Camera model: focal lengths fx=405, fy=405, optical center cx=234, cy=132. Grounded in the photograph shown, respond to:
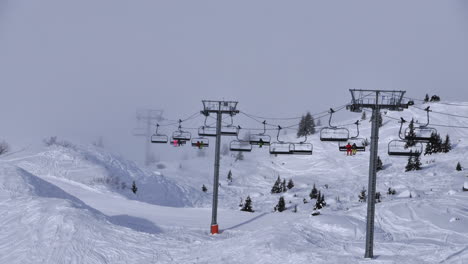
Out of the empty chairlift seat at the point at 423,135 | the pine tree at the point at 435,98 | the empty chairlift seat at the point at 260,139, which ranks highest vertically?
the pine tree at the point at 435,98

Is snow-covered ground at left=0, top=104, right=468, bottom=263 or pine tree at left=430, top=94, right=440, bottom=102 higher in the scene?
pine tree at left=430, top=94, right=440, bottom=102

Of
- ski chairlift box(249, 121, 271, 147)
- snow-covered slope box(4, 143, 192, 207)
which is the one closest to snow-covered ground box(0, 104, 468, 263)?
snow-covered slope box(4, 143, 192, 207)

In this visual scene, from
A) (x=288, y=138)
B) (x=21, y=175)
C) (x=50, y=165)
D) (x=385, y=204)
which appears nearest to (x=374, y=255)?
(x=385, y=204)

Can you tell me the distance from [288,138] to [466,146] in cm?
5436

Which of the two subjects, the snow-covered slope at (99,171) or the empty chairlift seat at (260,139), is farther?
the snow-covered slope at (99,171)

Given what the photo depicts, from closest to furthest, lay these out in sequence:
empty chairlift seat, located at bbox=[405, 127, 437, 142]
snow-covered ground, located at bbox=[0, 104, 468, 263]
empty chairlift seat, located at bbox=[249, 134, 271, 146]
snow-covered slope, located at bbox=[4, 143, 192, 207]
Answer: empty chairlift seat, located at bbox=[405, 127, 437, 142] < snow-covered ground, located at bbox=[0, 104, 468, 263] < empty chairlift seat, located at bbox=[249, 134, 271, 146] < snow-covered slope, located at bbox=[4, 143, 192, 207]

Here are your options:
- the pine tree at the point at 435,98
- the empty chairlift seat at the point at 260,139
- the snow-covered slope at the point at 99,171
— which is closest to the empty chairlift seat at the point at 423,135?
the empty chairlift seat at the point at 260,139

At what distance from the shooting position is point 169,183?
6906 centimetres

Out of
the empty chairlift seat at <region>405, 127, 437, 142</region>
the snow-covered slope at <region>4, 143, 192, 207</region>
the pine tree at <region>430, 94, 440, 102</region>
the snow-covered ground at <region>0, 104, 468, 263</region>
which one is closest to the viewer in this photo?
the empty chairlift seat at <region>405, 127, 437, 142</region>

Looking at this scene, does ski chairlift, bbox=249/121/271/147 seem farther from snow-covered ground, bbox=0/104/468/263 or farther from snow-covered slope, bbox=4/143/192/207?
snow-covered slope, bbox=4/143/192/207

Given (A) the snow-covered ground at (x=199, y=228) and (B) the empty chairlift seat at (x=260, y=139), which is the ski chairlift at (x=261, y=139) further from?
(A) the snow-covered ground at (x=199, y=228)

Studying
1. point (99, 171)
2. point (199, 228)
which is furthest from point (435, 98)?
point (199, 228)

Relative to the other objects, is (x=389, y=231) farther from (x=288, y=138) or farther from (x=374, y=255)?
(x=288, y=138)

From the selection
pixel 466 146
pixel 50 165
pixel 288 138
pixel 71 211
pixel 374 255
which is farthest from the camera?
pixel 288 138
